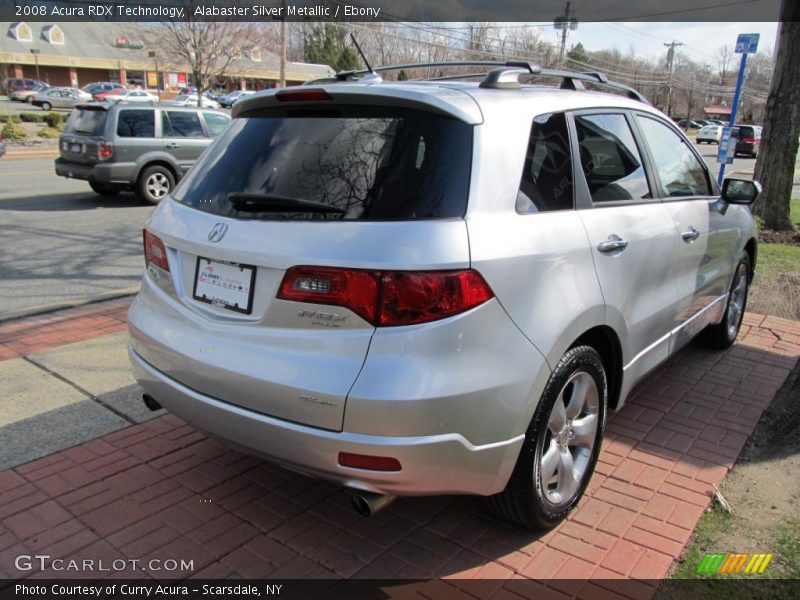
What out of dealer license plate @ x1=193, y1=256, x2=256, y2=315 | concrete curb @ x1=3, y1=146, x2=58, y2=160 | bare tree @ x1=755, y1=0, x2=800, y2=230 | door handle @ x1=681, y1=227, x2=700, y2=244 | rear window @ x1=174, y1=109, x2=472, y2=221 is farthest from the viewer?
concrete curb @ x1=3, y1=146, x2=58, y2=160

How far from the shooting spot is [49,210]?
36.3 feet

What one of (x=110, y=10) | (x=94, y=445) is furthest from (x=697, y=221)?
(x=110, y=10)

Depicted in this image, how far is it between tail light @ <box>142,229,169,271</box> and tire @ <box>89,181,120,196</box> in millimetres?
10034

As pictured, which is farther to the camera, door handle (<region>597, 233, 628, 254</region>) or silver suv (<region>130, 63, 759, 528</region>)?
door handle (<region>597, 233, 628, 254</region>)

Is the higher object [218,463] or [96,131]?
[96,131]

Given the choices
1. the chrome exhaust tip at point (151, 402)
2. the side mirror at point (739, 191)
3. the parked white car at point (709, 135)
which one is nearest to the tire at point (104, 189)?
the chrome exhaust tip at point (151, 402)

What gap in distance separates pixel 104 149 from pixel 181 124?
63.1 inches

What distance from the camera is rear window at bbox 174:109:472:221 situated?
2344mm

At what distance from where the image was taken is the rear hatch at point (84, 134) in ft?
39.0

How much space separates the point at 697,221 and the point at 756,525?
5.82ft

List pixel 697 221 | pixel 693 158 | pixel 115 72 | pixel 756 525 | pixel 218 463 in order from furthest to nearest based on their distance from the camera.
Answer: pixel 115 72, pixel 693 158, pixel 697 221, pixel 218 463, pixel 756 525

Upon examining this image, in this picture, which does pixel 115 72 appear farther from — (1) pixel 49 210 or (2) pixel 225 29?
(1) pixel 49 210

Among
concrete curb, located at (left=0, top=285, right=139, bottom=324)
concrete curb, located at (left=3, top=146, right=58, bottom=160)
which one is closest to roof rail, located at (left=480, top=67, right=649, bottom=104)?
concrete curb, located at (left=0, top=285, right=139, bottom=324)

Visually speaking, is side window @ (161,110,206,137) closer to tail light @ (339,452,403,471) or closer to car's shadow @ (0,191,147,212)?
car's shadow @ (0,191,147,212)
